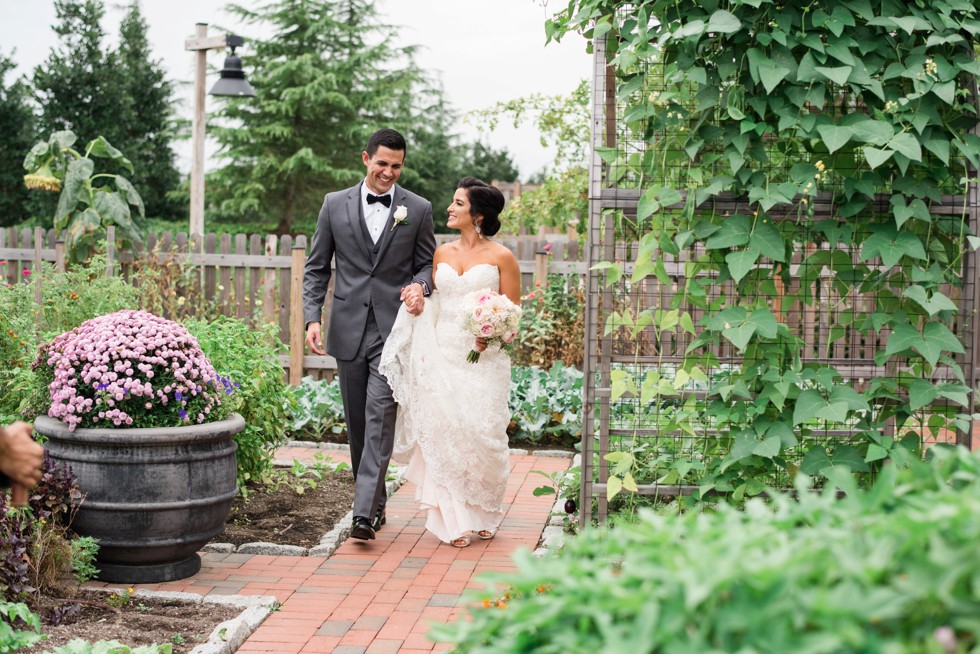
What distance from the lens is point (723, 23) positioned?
11.5 ft

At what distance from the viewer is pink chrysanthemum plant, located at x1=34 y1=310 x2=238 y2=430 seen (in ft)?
15.3

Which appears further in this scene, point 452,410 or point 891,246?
point 452,410

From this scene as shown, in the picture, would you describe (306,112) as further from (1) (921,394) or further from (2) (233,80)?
(1) (921,394)

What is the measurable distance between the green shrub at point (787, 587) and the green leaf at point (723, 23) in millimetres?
2142

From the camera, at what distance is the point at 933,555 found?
143 centimetres

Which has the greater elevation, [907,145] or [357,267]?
[907,145]

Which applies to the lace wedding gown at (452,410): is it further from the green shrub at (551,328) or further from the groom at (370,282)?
the green shrub at (551,328)

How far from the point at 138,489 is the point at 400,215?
2.01m

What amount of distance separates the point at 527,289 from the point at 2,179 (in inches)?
777

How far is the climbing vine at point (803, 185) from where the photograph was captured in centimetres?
361

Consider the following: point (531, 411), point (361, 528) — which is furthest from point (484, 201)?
point (531, 411)

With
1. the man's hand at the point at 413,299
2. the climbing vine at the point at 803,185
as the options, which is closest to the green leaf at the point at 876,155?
the climbing vine at the point at 803,185

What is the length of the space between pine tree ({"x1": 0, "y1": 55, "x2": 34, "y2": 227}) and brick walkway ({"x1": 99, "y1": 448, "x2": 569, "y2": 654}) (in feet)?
74.2

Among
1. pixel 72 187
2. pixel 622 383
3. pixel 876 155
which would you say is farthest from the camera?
pixel 72 187
